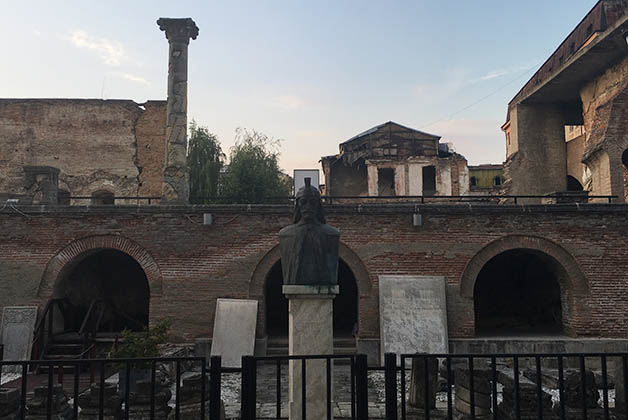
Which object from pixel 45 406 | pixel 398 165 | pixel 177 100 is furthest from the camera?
pixel 398 165

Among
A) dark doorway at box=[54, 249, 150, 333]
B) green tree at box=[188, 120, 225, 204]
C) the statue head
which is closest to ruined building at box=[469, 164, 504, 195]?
green tree at box=[188, 120, 225, 204]

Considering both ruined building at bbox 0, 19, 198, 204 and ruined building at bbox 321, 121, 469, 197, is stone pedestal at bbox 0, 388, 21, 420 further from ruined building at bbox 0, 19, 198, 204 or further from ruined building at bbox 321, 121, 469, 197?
ruined building at bbox 321, 121, 469, 197

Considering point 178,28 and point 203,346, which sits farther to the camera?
point 178,28

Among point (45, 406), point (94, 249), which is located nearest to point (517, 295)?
point (94, 249)

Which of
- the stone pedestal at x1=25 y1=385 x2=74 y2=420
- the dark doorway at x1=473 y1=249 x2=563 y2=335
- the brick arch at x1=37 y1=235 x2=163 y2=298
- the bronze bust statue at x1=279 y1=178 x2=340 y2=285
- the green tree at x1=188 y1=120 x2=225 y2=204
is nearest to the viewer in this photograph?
the bronze bust statue at x1=279 y1=178 x2=340 y2=285

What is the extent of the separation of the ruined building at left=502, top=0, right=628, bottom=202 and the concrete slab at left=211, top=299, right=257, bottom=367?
1069cm

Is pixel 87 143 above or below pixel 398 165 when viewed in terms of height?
below

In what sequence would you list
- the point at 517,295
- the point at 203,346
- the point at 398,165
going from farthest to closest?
the point at 398,165 < the point at 517,295 < the point at 203,346

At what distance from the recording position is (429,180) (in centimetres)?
2780

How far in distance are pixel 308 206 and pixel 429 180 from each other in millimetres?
23900

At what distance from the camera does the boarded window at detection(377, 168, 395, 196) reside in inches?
1086

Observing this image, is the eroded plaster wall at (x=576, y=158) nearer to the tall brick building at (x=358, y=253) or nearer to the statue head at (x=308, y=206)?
the tall brick building at (x=358, y=253)

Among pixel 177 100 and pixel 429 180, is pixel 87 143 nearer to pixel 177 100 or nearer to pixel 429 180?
pixel 177 100

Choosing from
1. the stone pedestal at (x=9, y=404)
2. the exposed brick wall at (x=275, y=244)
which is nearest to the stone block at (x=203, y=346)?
the exposed brick wall at (x=275, y=244)
